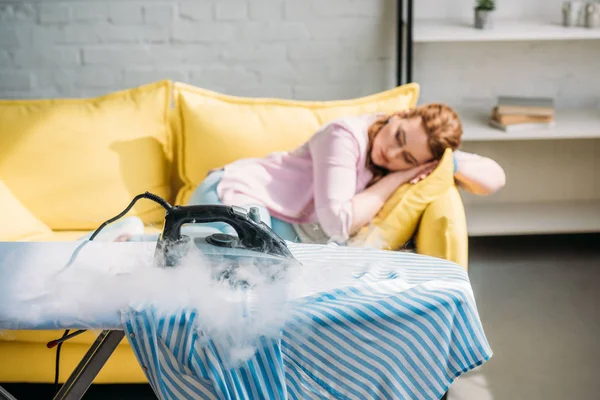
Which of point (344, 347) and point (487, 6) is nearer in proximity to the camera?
point (344, 347)

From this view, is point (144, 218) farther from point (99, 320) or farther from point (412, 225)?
point (99, 320)

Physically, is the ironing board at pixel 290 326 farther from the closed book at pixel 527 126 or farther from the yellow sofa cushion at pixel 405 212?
the closed book at pixel 527 126

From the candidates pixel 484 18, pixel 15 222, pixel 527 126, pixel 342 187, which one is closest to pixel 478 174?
pixel 342 187

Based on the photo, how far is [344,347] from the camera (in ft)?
4.02

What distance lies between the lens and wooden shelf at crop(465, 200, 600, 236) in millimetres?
3139

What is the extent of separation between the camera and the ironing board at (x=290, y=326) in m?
1.16

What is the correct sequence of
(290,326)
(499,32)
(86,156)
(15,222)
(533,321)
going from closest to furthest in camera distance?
1. (290,326)
2. (15,222)
3. (86,156)
4. (533,321)
5. (499,32)

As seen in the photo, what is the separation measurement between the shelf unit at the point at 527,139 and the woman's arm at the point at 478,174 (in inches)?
26.0

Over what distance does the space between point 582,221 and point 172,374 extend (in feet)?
7.90

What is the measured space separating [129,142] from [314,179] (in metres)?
0.64

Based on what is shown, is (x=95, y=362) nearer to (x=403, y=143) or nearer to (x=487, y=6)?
(x=403, y=143)

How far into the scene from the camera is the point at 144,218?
7.94ft

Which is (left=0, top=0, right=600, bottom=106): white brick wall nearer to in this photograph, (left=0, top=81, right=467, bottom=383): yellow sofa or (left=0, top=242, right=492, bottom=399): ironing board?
(left=0, top=81, right=467, bottom=383): yellow sofa

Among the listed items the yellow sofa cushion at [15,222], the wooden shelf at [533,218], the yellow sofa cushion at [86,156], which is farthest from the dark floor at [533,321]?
the yellow sofa cushion at [86,156]
